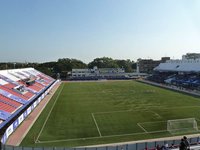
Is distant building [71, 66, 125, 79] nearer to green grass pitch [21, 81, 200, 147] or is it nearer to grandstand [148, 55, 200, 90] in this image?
grandstand [148, 55, 200, 90]

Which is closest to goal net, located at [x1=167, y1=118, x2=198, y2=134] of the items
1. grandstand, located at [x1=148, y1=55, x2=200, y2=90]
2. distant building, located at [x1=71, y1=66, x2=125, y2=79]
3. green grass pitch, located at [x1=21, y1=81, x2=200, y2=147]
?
green grass pitch, located at [x1=21, y1=81, x2=200, y2=147]

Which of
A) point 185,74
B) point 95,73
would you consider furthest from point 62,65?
point 185,74

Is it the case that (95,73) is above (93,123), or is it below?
above

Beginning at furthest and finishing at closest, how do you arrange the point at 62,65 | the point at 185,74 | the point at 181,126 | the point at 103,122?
the point at 62,65 → the point at 185,74 → the point at 103,122 → the point at 181,126

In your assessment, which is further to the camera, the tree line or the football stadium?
the tree line

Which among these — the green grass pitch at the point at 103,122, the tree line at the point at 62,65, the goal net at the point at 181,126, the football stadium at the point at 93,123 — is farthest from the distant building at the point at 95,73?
the goal net at the point at 181,126

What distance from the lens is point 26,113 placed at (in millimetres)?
34906

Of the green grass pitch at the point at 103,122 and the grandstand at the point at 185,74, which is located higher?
the grandstand at the point at 185,74

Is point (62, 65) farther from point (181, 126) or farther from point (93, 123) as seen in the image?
point (181, 126)

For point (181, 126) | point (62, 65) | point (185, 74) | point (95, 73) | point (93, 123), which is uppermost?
point (62, 65)

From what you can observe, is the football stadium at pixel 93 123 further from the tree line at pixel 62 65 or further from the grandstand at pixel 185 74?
the tree line at pixel 62 65

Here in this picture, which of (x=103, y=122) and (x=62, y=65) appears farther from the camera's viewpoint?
(x=62, y=65)

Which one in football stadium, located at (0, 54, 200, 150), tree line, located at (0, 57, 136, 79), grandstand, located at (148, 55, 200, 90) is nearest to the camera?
football stadium, located at (0, 54, 200, 150)

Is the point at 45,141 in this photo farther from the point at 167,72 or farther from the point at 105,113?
the point at 167,72
